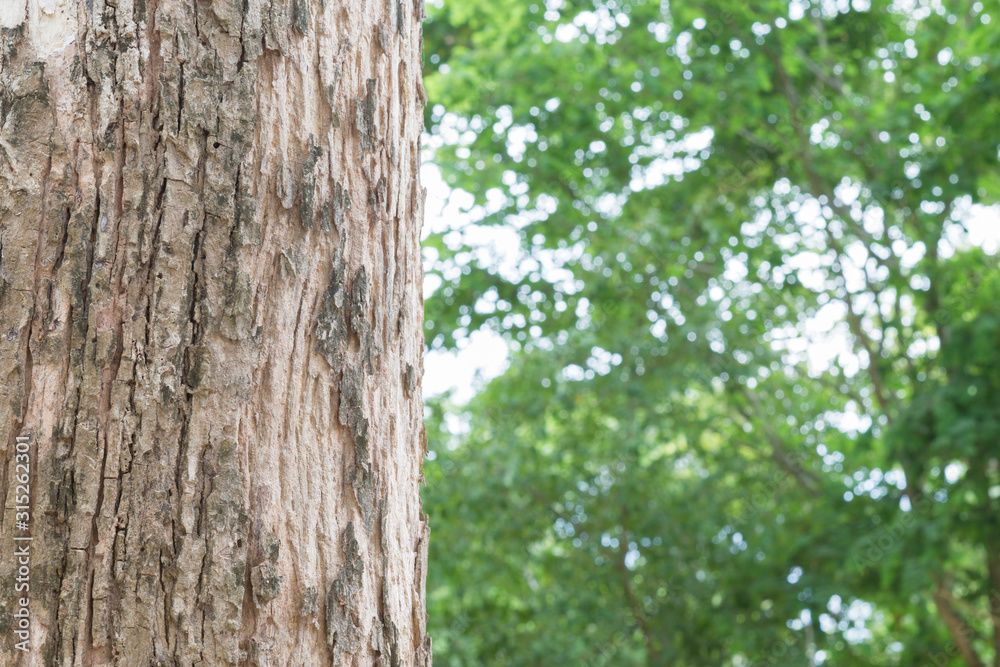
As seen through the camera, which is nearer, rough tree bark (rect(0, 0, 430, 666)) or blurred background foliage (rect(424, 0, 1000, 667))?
rough tree bark (rect(0, 0, 430, 666))

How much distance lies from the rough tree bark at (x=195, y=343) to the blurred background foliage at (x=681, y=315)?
4230 mm

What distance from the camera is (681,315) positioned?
5.64m

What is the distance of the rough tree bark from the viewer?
0.94 m

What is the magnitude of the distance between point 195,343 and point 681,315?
4.91 m

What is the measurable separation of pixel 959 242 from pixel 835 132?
1854 millimetres

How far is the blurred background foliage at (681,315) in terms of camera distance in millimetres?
5324

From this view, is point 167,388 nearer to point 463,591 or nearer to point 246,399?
point 246,399

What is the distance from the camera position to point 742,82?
5.22 metres

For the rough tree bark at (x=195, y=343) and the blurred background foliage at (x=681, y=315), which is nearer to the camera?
the rough tree bark at (x=195, y=343)

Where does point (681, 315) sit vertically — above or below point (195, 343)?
above

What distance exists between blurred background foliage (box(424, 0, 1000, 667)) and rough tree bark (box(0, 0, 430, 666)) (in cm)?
423

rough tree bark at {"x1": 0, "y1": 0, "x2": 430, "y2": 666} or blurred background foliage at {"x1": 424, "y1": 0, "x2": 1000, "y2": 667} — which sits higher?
blurred background foliage at {"x1": 424, "y1": 0, "x2": 1000, "y2": 667}

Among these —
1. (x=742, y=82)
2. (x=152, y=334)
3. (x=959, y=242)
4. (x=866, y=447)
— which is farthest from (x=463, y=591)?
(x=152, y=334)

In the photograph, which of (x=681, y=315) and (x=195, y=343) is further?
(x=681, y=315)
